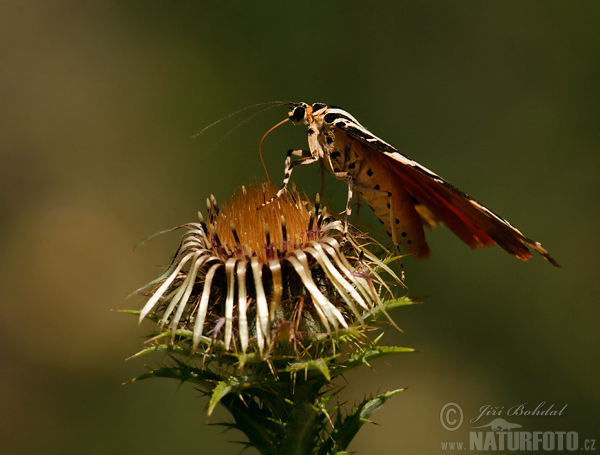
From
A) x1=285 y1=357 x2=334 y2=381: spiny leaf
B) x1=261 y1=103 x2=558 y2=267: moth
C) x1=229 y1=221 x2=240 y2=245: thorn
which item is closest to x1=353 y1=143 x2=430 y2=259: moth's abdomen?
x1=261 y1=103 x2=558 y2=267: moth

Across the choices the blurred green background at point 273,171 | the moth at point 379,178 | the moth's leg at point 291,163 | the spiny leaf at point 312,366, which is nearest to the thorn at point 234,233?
the moth's leg at point 291,163

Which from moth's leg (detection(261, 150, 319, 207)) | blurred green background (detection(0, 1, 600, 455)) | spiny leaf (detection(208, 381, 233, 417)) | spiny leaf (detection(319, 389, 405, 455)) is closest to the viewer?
spiny leaf (detection(208, 381, 233, 417))

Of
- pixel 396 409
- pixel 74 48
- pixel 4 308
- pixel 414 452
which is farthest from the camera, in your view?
pixel 74 48

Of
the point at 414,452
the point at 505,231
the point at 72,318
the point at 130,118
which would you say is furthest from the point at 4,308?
the point at 505,231

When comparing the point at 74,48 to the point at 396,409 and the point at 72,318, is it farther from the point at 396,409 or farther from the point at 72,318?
the point at 396,409

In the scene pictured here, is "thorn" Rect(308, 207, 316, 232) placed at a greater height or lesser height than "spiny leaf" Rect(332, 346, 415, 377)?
greater

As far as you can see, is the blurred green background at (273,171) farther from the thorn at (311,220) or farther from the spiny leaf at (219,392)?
the spiny leaf at (219,392)

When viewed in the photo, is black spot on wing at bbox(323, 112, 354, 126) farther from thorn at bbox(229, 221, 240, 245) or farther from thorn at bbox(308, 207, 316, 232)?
thorn at bbox(229, 221, 240, 245)
